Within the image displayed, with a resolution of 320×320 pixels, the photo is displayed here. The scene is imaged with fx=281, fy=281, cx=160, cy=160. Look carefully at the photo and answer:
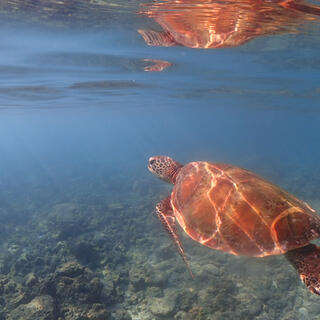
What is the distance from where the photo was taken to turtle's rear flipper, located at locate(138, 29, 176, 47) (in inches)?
434

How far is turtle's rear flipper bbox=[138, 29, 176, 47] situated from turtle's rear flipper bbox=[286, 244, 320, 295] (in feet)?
30.6

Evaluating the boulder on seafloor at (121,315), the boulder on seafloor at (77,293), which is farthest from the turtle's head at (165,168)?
the boulder on seafloor at (121,315)

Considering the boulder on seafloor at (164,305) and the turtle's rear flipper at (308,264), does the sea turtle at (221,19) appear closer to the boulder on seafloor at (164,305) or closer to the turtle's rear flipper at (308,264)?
the turtle's rear flipper at (308,264)

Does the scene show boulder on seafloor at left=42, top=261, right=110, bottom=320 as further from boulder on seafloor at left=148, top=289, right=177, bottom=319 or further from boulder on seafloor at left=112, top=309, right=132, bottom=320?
boulder on seafloor at left=148, top=289, right=177, bottom=319

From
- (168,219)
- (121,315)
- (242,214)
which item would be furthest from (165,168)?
(121,315)

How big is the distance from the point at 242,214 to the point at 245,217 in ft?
0.23

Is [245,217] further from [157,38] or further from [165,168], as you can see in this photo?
[157,38]

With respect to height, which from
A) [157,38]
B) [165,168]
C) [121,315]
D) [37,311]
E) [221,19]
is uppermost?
[221,19]

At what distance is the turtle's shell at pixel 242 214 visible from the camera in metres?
4.23

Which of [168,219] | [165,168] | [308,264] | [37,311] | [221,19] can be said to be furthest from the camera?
[221,19]

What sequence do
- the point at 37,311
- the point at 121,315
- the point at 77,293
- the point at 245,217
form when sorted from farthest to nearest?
the point at 77,293
the point at 121,315
the point at 37,311
the point at 245,217

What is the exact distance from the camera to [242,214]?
15.0ft

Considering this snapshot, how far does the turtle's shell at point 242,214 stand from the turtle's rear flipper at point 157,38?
24.6ft

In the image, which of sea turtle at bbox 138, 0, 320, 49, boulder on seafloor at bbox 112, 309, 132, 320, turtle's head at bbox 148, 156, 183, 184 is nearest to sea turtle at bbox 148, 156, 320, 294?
turtle's head at bbox 148, 156, 183, 184
